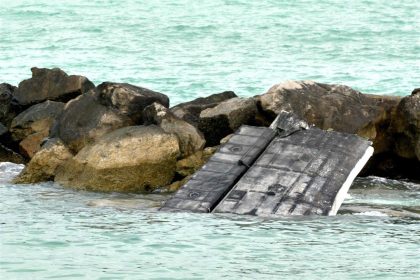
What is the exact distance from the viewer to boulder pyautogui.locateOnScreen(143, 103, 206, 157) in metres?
19.6

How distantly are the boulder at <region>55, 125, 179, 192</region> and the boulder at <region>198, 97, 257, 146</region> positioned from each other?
64.0 inches

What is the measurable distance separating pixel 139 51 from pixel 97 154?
32.4m

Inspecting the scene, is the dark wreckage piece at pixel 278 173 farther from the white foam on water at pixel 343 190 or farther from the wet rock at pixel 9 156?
the wet rock at pixel 9 156

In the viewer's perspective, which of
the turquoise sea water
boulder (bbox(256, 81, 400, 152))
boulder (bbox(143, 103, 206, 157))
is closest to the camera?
boulder (bbox(143, 103, 206, 157))

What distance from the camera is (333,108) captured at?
20281 millimetres

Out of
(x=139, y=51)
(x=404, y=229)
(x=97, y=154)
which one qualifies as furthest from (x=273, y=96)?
(x=139, y=51)

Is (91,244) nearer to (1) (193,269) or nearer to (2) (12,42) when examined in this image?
(1) (193,269)

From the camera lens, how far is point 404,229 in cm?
1563

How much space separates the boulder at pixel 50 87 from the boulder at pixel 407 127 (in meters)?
6.37

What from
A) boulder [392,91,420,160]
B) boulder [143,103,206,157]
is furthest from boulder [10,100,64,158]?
boulder [392,91,420,160]

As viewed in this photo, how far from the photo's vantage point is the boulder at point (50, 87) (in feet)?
76.0

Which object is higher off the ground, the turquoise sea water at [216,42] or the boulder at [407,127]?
the boulder at [407,127]

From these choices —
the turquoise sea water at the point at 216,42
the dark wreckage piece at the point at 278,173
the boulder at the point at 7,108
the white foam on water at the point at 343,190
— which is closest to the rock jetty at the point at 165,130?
the dark wreckage piece at the point at 278,173

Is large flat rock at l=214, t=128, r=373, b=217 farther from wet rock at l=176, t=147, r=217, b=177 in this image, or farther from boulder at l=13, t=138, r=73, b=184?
boulder at l=13, t=138, r=73, b=184
